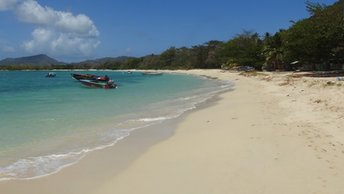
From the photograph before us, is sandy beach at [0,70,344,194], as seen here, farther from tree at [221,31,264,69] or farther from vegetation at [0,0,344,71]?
tree at [221,31,264,69]

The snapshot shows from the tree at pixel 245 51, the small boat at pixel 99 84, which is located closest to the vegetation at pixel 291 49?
the tree at pixel 245 51

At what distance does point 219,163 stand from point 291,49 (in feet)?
133

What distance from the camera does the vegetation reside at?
39.0 meters

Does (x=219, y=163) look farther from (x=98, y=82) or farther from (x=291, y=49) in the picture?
(x=291, y=49)

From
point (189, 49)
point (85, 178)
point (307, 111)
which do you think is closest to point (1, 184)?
point (85, 178)

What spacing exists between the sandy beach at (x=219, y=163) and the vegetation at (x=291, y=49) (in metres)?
29.0

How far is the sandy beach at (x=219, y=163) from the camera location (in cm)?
638

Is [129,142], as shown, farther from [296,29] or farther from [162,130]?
[296,29]

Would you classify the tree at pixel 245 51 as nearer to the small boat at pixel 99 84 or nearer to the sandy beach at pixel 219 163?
the small boat at pixel 99 84

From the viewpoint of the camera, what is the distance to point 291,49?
149 ft

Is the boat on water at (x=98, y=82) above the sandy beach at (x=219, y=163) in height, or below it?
Answer: below

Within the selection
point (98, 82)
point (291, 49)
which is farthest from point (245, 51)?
point (98, 82)

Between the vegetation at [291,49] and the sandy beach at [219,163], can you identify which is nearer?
the sandy beach at [219,163]

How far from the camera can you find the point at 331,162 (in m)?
7.21
